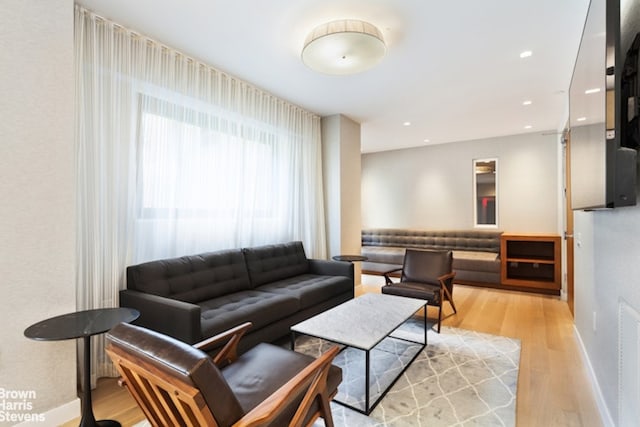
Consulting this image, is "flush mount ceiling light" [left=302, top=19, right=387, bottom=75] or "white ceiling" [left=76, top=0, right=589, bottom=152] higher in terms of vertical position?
"white ceiling" [left=76, top=0, right=589, bottom=152]

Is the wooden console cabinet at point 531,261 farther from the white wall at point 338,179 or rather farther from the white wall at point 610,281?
the white wall at point 338,179

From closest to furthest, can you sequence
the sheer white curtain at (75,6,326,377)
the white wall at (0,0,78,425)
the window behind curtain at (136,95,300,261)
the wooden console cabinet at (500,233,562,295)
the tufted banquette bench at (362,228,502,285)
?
the white wall at (0,0,78,425), the sheer white curtain at (75,6,326,377), the window behind curtain at (136,95,300,261), the wooden console cabinet at (500,233,562,295), the tufted banquette bench at (362,228,502,285)

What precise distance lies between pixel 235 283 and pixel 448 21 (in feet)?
9.83

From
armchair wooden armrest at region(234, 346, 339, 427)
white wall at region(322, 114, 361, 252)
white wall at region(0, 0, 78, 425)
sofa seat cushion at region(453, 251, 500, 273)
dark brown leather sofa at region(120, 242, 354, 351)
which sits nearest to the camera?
armchair wooden armrest at region(234, 346, 339, 427)

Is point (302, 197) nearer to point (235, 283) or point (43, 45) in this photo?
point (235, 283)

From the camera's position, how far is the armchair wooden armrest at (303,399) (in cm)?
113

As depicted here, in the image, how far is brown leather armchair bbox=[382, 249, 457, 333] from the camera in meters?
3.32

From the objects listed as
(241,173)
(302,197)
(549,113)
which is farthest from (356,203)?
(549,113)

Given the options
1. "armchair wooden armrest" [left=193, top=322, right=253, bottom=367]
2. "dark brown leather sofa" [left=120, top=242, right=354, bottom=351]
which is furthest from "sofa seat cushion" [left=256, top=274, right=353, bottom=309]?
"armchair wooden armrest" [left=193, top=322, right=253, bottom=367]

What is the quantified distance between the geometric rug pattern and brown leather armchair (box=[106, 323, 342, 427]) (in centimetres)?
61

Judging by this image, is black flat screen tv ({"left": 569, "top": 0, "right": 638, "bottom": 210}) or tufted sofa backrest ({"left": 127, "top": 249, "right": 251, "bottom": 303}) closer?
black flat screen tv ({"left": 569, "top": 0, "right": 638, "bottom": 210})

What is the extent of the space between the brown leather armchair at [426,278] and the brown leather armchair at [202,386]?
1.95 m

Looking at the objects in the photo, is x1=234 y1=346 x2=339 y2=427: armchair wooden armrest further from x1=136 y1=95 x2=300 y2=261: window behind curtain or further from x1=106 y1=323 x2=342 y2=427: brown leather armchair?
x1=136 y1=95 x2=300 y2=261: window behind curtain

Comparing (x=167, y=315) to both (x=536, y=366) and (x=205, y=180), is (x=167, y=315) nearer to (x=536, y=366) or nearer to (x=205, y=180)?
(x=205, y=180)
